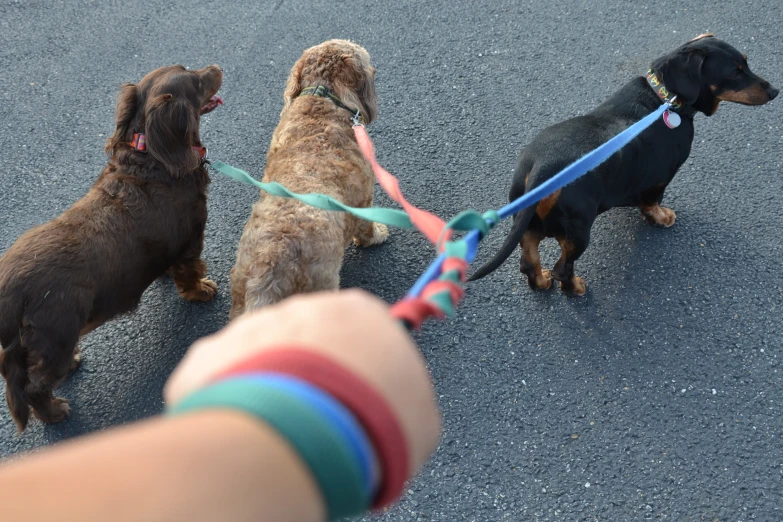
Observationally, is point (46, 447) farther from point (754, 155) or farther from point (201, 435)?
point (754, 155)

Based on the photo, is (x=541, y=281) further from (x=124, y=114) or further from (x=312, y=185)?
(x=124, y=114)

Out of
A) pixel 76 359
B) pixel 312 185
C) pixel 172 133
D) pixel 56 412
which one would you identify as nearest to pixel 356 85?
pixel 312 185

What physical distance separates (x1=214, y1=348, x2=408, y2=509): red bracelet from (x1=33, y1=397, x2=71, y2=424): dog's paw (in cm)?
275

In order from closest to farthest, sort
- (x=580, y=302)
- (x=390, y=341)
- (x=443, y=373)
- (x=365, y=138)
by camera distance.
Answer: (x=390, y=341), (x=365, y=138), (x=443, y=373), (x=580, y=302)

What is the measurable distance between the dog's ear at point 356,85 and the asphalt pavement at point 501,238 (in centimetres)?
72

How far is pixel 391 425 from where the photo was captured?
56 cm

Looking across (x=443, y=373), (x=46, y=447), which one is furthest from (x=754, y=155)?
(x=46, y=447)

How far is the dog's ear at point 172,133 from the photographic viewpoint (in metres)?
2.88

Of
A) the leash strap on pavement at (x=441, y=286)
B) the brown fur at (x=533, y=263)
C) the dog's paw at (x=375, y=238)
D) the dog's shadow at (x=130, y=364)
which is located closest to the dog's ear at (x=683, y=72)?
the brown fur at (x=533, y=263)

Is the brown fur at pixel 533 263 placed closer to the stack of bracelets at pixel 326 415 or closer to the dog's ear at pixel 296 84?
the dog's ear at pixel 296 84

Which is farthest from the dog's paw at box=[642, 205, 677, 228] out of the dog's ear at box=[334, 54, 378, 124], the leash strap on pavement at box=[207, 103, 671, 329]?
the dog's ear at box=[334, 54, 378, 124]

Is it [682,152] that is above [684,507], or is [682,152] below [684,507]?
above

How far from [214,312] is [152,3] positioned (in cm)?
339

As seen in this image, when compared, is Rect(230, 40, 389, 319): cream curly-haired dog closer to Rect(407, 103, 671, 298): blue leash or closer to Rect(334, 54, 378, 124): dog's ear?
Rect(334, 54, 378, 124): dog's ear
